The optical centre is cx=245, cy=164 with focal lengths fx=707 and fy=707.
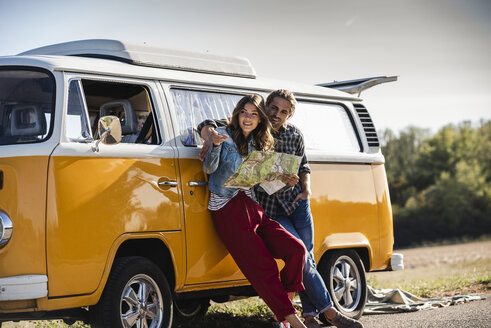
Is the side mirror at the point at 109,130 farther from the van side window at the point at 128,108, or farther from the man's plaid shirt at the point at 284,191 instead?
the man's plaid shirt at the point at 284,191

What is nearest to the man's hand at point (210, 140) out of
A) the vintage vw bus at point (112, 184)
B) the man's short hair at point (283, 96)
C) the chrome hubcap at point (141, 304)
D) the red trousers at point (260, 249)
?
the vintage vw bus at point (112, 184)

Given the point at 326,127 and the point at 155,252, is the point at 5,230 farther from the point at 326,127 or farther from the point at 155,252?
the point at 326,127

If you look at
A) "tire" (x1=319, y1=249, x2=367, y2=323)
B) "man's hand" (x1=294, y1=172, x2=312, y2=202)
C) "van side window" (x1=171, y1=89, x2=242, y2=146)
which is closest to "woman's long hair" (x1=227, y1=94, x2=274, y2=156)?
"van side window" (x1=171, y1=89, x2=242, y2=146)

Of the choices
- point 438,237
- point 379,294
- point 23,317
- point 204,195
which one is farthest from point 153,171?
point 438,237

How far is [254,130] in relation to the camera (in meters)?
6.68

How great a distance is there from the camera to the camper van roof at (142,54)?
670 centimetres

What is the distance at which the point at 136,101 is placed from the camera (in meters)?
6.53

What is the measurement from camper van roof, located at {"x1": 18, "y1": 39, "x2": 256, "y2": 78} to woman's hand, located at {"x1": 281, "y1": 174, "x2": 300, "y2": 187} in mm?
1444

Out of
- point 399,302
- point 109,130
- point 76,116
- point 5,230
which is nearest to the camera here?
point 5,230

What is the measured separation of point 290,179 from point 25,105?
253cm

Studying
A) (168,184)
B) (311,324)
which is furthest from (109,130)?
(311,324)

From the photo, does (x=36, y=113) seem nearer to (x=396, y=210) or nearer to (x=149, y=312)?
(x=149, y=312)

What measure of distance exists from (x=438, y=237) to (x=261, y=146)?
77040 mm

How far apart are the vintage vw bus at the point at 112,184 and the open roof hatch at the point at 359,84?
188 cm
